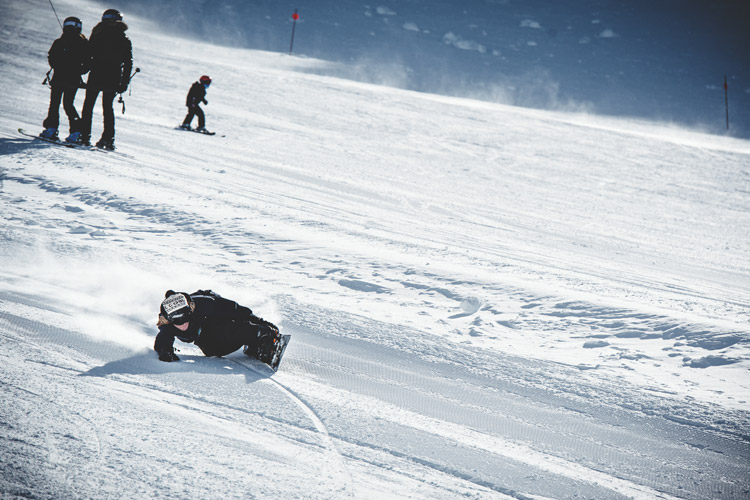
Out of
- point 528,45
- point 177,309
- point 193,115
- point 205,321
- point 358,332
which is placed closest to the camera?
point 177,309

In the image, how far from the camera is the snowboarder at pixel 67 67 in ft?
27.6

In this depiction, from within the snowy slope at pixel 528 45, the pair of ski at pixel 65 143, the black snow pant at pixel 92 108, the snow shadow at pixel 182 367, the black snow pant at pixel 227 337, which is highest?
the snowy slope at pixel 528 45

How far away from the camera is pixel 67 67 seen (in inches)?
336

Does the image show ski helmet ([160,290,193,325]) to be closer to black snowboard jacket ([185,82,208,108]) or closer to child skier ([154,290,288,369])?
child skier ([154,290,288,369])

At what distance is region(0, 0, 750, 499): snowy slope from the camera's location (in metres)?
3.20

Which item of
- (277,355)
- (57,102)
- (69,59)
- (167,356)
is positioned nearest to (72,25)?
(69,59)

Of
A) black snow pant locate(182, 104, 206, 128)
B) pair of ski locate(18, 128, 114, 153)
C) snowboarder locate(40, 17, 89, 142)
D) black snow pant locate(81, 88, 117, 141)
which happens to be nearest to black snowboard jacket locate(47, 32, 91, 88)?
snowboarder locate(40, 17, 89, 142)

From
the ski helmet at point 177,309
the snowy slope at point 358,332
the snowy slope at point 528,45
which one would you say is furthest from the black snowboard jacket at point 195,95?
the snowy slope at point 528,45

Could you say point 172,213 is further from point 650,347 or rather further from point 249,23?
point 249,23

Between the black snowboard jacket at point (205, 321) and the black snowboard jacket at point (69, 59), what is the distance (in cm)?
643

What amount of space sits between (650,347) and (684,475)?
165 cm

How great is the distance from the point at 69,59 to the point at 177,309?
6798 mm

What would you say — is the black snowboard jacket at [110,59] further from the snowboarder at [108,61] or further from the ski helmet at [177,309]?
the ski helmet at [177,309]

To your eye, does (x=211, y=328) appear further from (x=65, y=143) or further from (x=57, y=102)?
(x=57, y=102)
